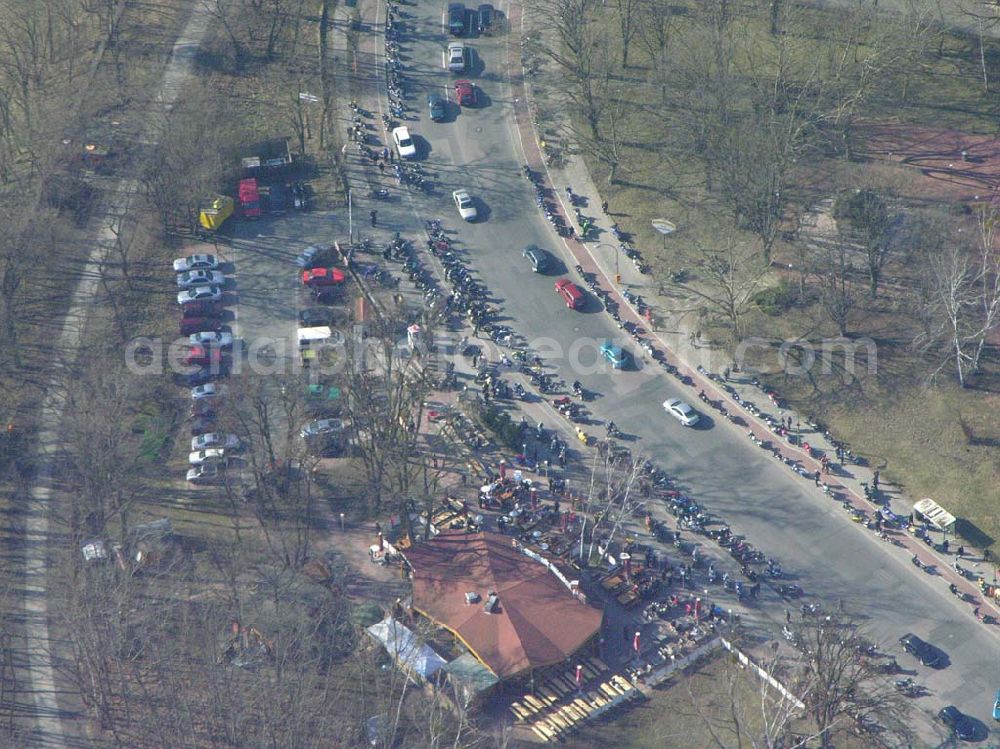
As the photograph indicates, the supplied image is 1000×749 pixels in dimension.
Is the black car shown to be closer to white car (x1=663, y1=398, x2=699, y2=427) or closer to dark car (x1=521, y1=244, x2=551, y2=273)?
dark car (x1=521, y1=244, x2=551, y2=273)

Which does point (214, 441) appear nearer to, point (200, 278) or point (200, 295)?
point (200, 295)

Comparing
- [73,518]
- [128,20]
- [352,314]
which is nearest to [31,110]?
[128,20]

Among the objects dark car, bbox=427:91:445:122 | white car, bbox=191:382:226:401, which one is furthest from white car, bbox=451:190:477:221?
white car, bbox=191:382:226:401

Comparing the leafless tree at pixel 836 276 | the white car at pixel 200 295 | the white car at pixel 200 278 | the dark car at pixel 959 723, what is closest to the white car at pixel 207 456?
the white car at pixel 200 295

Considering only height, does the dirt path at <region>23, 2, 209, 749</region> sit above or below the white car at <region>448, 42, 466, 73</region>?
below

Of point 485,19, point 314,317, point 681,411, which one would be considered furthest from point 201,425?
point 485,19

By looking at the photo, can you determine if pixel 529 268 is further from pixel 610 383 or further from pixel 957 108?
pixel 957 108

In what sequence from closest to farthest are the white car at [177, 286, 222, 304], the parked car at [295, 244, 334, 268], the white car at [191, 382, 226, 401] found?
the white car at [191, 382, 226, 401], the white car at [177, 286, 222, 304], the parked car at [295, 244, 334, 268]
